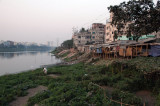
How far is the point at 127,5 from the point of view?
10.6m

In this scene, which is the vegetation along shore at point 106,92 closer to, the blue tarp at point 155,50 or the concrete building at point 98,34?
the blue tarp at point 155,50

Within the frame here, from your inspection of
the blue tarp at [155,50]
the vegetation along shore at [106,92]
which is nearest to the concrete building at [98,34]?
the blue tarp at [155,50]

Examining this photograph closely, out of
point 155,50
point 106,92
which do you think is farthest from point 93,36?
point 106,92

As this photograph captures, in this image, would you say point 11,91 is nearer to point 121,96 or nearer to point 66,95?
point 66,95

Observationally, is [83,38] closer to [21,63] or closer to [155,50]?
[21,63]

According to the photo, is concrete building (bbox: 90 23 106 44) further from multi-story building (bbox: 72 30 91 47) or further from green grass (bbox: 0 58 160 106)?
green grass (bbox: 0 58 160 106)

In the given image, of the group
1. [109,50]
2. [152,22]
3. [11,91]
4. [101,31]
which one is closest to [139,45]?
[109,50]

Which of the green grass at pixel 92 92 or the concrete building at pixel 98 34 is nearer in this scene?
the green grass at pixel 92 92

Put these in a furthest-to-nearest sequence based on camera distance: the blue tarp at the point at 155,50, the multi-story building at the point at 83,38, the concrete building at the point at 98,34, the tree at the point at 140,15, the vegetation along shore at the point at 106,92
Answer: the multi-story building at the point at 83,38 < the concrete building at the point at 98,34 < the blue tarp at the point at 155,50 < the tree at the point at 140,15 < the vegetation along shore at the point at 106,92

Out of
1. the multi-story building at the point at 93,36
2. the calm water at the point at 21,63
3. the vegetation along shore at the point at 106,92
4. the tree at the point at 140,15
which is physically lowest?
the calm water at the point at 21,63

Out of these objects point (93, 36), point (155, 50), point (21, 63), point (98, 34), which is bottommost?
point (21, 63)

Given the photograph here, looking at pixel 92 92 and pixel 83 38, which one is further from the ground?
pixel 83 38

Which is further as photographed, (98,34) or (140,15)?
(98,34)

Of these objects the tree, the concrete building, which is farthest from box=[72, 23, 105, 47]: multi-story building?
the tree
